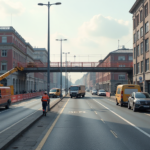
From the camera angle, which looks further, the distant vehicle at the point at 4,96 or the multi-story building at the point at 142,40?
the multi-story building at the point at 142,40

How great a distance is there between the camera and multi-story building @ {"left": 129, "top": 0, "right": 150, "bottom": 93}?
131 feet

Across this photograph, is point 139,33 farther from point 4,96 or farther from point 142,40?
point 4,96

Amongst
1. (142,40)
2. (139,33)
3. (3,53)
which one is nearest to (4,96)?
(142,40)

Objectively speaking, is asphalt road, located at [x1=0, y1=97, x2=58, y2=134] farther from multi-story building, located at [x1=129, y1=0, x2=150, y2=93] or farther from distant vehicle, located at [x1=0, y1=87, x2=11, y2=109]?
multi-story building, located at [x1=129, y1=0, x2=150, y2=93]

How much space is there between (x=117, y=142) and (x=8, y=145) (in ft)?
12.0

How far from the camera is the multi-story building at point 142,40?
1575 inches

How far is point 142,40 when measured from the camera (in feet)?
139

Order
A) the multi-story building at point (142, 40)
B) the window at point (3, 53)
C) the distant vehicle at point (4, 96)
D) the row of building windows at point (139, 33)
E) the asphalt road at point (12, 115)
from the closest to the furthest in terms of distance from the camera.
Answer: the asphalt road at point (12, 115) < the distant vehicle at point (4, 96) < the multi-story building at point (142, 40) < the row of building windows at point (139, 33) < the window at point (3, 53)

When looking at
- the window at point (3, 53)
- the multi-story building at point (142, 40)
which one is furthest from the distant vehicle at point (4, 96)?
the window at point (3, 53)

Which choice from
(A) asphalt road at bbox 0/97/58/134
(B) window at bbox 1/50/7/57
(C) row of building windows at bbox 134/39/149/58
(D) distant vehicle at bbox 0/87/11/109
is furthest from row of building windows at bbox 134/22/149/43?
(B) window at bbox 1/50/7/57

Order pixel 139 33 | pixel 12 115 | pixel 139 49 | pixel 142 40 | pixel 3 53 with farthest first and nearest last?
pixel 3 53, pixel 139 33, pixel 139 49, pixel 142 40, pixel 12 115

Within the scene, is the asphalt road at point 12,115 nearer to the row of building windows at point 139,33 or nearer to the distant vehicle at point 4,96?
the distant vehicle at point 4,96

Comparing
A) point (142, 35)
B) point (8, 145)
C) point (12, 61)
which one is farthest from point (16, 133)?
point (12, 61)

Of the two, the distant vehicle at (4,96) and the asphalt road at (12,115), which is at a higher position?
the distant vehicle at (4,96)
